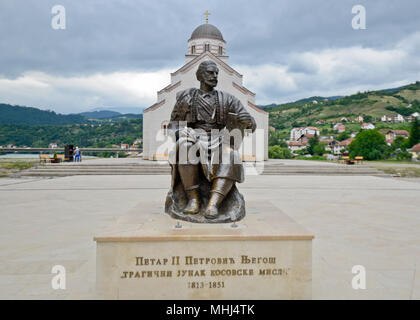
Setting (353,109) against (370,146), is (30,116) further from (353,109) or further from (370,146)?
(353,109)

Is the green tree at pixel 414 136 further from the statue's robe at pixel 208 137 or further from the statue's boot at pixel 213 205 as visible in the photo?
the statue's boot at pixel 213 205

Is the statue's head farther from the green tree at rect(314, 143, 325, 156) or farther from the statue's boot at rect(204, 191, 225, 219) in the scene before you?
the green tree at rect(314, 143, 325, 156)

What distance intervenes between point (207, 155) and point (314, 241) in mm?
2463

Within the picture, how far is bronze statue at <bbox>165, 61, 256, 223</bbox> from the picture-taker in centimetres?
365

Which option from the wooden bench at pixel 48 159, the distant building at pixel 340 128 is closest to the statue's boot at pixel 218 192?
the wooden bench at pixel 48 159

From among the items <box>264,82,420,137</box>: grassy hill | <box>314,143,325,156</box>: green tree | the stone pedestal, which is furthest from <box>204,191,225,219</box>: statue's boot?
<box>264,82,420,137</box>: grassy hill

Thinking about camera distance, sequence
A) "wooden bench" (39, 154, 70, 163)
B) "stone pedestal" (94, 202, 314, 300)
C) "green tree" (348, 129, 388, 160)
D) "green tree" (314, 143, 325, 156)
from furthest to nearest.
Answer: "green tree" (314, 143, 325, 156)
"green tree" (348, 129, 388, 160)
"wooden bench" (39, 154, 70, 163)
"stone pedestal" (94, 202, 314, 300)

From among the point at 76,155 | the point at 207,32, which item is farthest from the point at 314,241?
the point at 207,32

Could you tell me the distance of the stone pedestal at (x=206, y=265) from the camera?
114 inches

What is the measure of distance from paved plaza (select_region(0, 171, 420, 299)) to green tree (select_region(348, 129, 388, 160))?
38626 mm

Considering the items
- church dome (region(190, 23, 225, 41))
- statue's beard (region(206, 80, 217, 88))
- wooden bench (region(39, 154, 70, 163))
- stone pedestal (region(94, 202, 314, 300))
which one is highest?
church dome (region(190, 23, 225, 41))

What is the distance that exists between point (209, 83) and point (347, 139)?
92.3m

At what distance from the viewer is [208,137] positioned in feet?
13.1
